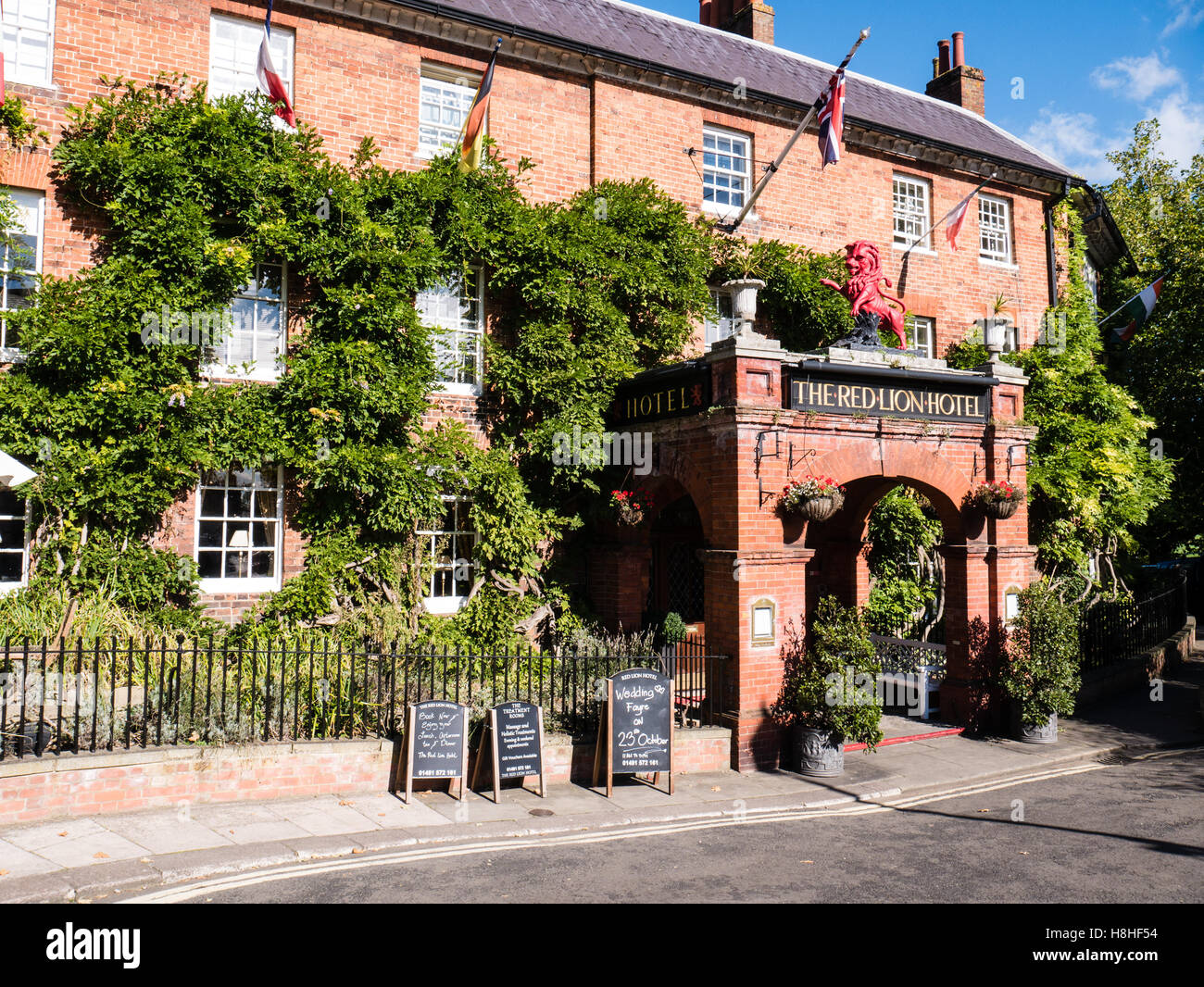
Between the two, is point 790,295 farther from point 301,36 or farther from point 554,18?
point 301,36

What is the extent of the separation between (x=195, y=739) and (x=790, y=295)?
37.3 ft

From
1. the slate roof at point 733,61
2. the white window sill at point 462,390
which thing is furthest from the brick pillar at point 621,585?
the slate roof at point 733,61

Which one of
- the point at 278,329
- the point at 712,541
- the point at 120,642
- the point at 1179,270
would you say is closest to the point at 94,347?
the point at 278,329

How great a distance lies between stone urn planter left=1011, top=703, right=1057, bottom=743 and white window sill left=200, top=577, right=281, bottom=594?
10164 millimetres

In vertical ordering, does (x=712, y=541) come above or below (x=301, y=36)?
below

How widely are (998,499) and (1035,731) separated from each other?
10.6ft

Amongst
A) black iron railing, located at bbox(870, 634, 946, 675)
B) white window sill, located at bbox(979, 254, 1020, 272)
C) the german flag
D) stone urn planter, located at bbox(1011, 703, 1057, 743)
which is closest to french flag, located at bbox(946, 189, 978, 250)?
white window sill, located at bbox(979, 254, 1020, 272)

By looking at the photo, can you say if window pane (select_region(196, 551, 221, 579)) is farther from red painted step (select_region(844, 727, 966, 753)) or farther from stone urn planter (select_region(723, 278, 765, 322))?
red painted step (select_region(844, 727, 966, 753))

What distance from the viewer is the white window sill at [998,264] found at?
19.1 meters

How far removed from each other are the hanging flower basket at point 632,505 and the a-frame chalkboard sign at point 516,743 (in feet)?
12.5

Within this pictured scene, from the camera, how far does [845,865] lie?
7578 mm

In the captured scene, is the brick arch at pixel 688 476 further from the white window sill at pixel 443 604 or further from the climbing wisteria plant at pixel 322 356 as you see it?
the white window sill at pixel 443 604

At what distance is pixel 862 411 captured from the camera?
11727 mm

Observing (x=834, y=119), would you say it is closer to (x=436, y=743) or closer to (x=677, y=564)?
(x=677, y=564)
